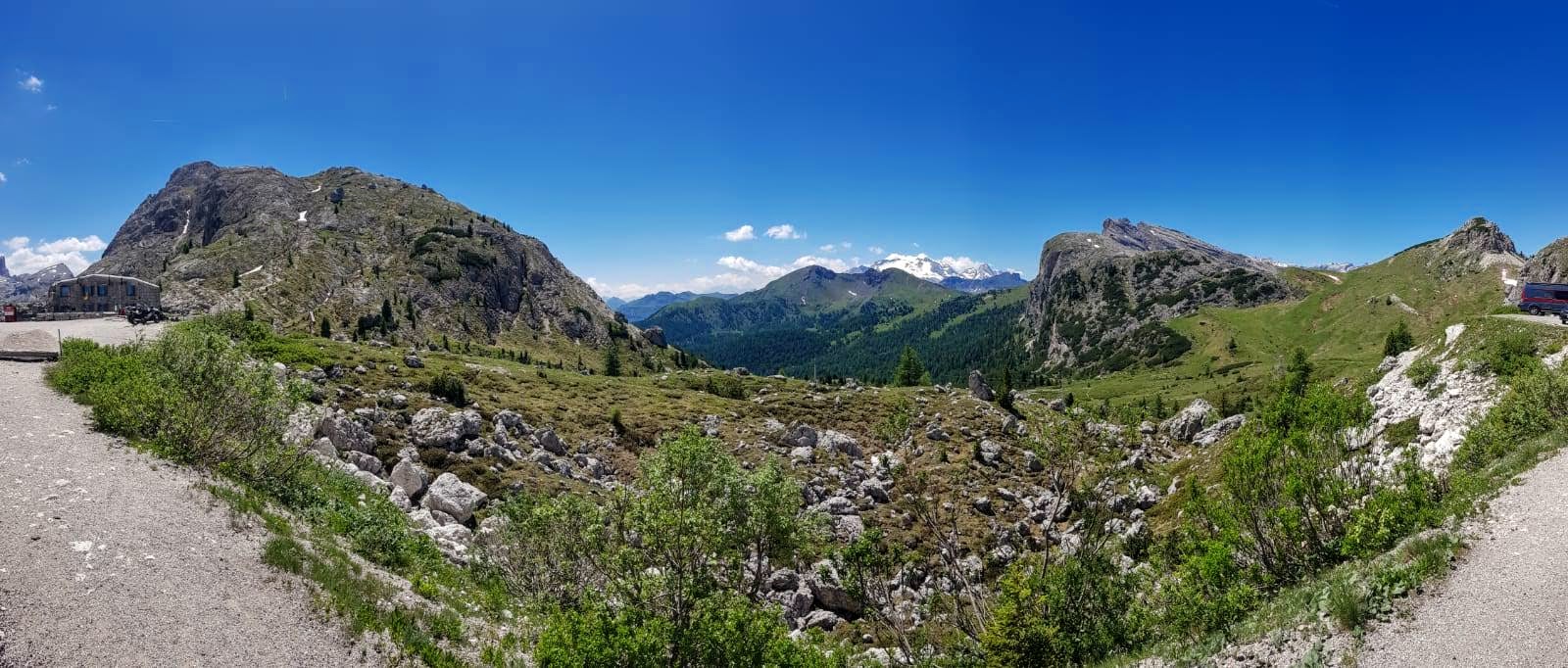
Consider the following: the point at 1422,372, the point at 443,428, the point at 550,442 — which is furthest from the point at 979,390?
the point at 443,428

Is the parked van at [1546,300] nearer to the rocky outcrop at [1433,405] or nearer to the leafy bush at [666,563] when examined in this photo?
the rocky outcrop at [1433,405]

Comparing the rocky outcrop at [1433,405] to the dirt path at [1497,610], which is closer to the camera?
the dirt path at [1497,610]

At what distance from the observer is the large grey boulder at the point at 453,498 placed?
3556cm

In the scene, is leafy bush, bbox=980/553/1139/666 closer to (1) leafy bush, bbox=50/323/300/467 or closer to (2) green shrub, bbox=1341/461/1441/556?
(2) green shrub, bbox=1341/461/1441/556

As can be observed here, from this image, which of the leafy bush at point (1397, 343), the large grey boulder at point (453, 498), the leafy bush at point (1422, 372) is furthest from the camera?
the leafy bush at point (1397, 343)

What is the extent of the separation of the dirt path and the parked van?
6331 cm

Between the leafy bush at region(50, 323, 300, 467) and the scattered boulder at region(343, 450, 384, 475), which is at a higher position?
the leafy bush at region(50, 323, 300, 467)

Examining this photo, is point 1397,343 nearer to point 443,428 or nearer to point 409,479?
point 443,428

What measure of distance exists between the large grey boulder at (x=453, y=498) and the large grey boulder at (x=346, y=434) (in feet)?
23.2

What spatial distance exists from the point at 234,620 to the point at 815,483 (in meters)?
41.4

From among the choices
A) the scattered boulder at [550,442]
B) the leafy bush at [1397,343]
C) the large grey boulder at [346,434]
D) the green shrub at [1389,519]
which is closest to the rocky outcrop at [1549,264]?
the leafy bush at [1397,343]

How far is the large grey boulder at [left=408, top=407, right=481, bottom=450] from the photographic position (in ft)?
152

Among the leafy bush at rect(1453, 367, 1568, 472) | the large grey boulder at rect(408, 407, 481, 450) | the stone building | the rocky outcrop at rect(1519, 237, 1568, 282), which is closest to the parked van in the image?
the leafy bush at rect(1453, 367, 1568, 472)

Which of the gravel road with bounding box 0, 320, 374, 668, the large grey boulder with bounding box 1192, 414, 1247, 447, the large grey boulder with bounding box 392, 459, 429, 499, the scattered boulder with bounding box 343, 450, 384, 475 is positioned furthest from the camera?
the large grey boulder with bounding box 1192, 414, 1247, 447
